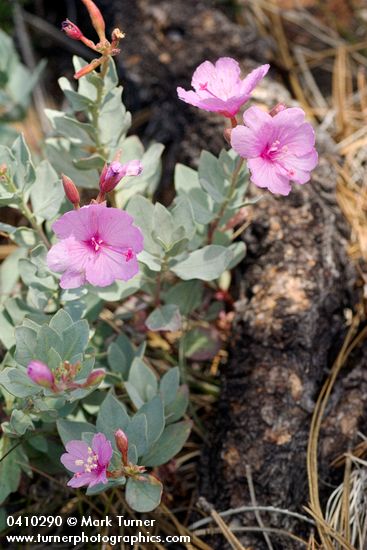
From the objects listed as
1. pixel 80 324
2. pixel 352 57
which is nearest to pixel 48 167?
pixel 80 324

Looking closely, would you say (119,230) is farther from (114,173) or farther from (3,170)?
(3,170)

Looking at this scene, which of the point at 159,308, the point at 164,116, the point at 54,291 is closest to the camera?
the point at 54,291

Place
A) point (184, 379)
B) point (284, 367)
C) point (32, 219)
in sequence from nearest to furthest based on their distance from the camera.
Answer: point (32, 219) < point (284, 367) < point (184, 379)

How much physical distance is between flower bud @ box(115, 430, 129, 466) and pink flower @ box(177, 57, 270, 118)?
2.71 ft

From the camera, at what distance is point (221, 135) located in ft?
8.08

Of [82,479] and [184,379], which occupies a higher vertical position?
[82,479]

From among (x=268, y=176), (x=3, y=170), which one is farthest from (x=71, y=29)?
(x=268, y=176)

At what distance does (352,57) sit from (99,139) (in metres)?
1.79

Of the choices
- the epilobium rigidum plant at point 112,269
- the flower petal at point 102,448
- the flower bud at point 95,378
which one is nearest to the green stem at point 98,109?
the epilobium rigidum plant at point 112,269

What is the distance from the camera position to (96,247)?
155cm

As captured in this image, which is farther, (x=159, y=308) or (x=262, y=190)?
(x=262, y=190)

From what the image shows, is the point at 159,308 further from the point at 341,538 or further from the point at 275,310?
the point at 341,538

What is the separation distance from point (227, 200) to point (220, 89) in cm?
35

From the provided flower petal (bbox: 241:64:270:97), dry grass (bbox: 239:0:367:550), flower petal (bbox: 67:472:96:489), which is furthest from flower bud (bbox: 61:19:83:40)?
dry grass (bbox: 239:0:367:550)
